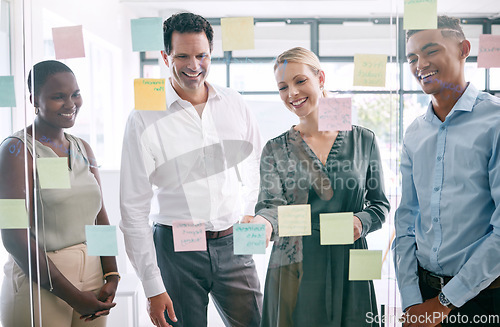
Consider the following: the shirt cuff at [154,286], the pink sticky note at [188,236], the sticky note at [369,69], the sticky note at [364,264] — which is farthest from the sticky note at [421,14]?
the shirt cuff at [154,286]

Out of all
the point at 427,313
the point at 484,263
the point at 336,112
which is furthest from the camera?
the point at 336,112

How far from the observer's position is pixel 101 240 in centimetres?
150

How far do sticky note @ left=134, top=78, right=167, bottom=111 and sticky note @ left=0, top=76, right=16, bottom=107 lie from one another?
454 mm

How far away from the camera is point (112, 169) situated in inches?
57.7

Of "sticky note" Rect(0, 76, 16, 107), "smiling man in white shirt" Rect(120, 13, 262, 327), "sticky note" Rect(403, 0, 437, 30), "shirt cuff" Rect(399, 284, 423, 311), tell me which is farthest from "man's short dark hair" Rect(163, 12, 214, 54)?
"shirt cuff" Rect(399, 284, 423, 311)

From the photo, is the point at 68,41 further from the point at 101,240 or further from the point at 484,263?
the point at 484,263

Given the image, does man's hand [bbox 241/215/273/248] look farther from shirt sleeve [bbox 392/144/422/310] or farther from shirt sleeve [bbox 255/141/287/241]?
shirt sleeve [bbox 392/144/422/310]

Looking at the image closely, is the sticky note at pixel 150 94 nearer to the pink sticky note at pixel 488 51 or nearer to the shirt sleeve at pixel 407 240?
the shirt sleeve at pixel 407 240

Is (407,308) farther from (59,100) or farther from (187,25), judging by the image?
(59,100)

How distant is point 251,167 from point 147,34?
585mm

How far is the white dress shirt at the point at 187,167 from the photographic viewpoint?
1447 mm

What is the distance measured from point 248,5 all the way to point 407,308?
118 cm

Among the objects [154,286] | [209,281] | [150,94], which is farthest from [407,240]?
[150,94]

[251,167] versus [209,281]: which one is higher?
[251,167]
